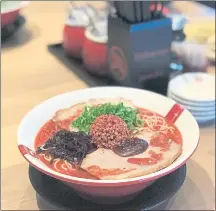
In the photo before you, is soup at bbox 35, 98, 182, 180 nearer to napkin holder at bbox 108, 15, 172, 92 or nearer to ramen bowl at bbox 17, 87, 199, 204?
ramen bowl at bbox 17, 87, 199, 204

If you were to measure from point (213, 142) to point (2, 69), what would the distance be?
620mm

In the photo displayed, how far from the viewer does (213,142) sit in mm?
995

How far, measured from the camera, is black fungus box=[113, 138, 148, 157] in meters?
0.74

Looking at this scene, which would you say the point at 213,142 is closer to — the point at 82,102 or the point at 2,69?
the point at 82,102

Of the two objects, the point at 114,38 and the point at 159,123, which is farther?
the point at 114,38

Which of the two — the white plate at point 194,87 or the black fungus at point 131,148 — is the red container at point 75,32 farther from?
the black fungus at point 131,148

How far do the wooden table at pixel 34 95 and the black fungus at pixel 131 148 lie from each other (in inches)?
5.7

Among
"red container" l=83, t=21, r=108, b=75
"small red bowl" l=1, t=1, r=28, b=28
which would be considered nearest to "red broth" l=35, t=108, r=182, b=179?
"red container" l=83, t=21, r=108, b=75

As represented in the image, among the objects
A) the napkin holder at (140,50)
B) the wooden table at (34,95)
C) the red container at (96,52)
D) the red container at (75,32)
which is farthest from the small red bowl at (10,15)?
the napkin holder at (140,50)

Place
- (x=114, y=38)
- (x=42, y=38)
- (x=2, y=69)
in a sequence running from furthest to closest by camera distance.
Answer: (x=42, y=38), (x=2, y=69), (x=114, y=38)

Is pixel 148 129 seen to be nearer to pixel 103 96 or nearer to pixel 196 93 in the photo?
pixel 103 96

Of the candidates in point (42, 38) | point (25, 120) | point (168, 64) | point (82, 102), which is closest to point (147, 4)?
point (168, 64)

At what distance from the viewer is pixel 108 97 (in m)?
0.93

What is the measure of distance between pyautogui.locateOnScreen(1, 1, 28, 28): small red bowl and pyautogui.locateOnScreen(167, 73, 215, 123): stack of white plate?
1.91 ft
